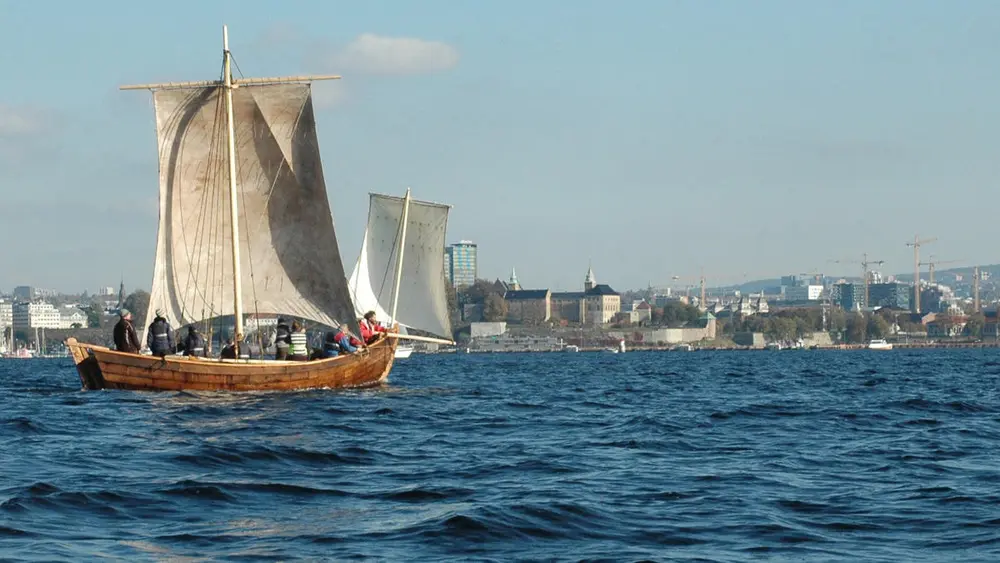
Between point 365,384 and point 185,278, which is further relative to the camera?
point 365,384

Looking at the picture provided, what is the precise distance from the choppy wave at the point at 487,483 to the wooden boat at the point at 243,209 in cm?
664

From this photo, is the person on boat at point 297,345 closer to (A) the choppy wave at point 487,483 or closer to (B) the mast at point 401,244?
(A) the choppy wave at point 487,483

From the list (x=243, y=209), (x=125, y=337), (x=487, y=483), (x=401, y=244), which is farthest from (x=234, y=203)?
(x=487, y=483)

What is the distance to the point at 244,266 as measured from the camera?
40.0 meters

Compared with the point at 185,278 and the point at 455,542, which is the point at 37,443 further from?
the point at 185,278

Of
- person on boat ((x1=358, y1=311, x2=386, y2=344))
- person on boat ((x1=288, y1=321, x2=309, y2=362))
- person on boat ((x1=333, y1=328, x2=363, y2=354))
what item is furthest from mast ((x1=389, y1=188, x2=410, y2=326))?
person on boat ((x1=288, y1=321, x2=309, y2=362))

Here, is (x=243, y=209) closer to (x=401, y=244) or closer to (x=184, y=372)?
(x=184, y=372)

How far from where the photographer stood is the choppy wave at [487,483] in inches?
570

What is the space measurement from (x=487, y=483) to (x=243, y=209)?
2215 cm

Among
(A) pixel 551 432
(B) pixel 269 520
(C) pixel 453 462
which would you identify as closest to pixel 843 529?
(B) pixel 269 520

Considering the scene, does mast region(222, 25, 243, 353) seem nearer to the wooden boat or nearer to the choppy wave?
the wooden boat

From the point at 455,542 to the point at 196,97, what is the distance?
26.5m

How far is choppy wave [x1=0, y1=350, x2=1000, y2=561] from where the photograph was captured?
14484 mm

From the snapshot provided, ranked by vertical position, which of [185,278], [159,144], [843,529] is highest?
[159,144]
